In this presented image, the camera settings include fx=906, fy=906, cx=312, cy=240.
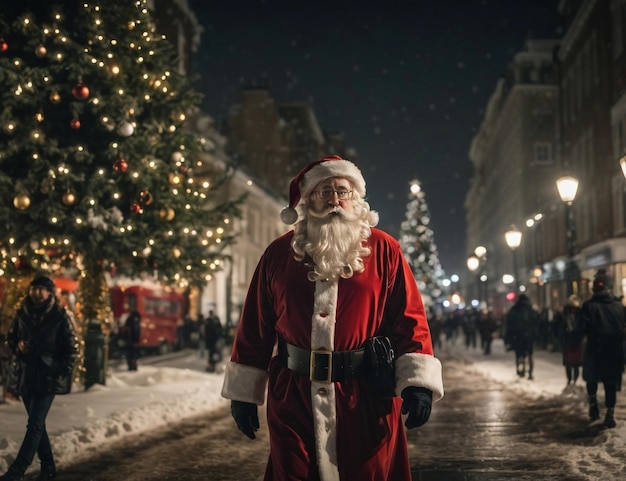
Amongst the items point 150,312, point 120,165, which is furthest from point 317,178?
point 150,312

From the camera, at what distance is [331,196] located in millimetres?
4828

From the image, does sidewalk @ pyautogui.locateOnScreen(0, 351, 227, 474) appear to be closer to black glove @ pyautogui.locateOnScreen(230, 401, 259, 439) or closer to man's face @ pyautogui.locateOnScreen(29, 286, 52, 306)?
man's face @ pyautogui.locateOnScreen(29, 286, 52, 306)

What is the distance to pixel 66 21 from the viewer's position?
1605 centimetres

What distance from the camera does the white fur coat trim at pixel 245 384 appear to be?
15.3ft

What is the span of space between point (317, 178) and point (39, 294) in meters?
4.41

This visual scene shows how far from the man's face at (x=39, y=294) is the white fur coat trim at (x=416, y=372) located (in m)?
4.80

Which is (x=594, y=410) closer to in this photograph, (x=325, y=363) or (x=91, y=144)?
(x=325, y=363)

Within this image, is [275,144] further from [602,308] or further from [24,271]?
[602,308]

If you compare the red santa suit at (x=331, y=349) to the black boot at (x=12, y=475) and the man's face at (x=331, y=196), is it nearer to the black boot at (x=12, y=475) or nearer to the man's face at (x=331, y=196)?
the man's face at (x=331, y=196)

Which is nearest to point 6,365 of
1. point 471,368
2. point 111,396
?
point 111,396

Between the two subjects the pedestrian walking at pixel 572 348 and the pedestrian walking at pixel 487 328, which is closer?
the pedestrian walking at pixel 572 348

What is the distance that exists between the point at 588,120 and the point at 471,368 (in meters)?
16.3

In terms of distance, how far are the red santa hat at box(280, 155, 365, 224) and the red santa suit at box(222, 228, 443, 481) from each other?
0.21 m

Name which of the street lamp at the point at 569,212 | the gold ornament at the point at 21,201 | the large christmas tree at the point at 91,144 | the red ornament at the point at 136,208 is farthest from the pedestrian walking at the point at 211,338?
the gold ornament at the point at 21,201
